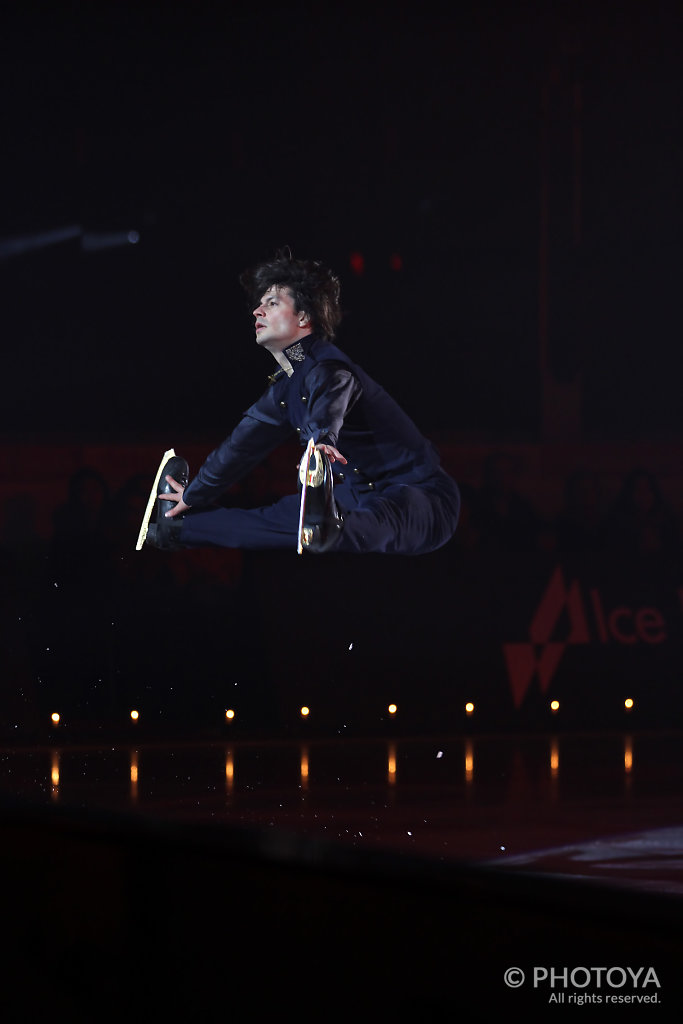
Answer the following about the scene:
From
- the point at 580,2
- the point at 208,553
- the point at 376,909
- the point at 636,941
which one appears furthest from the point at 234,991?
the point at 580,2

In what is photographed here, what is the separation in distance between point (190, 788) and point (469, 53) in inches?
139

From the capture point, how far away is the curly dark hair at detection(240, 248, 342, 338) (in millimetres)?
5723

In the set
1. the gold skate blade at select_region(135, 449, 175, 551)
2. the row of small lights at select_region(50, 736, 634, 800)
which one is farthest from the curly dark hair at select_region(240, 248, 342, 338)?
the row of small lights at select_region(50, 736, 634, 800)

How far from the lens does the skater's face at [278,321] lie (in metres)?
5.71

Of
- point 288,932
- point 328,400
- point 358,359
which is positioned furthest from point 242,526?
point 288,932

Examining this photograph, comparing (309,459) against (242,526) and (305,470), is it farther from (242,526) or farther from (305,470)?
(242,526)

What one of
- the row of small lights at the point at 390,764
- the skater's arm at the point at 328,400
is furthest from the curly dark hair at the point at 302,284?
the row of small lights at the point at 390,764

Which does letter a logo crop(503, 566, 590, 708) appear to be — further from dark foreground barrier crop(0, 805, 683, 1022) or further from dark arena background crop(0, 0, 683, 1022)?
dark foreground barrier crop(0, 805, 683, 1022)

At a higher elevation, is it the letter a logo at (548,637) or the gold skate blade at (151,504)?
the gold skate blade at (151,504)

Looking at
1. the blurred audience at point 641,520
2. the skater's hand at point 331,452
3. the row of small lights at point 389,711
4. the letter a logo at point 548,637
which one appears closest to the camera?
the skater's hand at point 331,452

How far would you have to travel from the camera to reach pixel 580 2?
19.5ft

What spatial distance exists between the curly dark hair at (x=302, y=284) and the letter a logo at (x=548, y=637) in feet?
5.30

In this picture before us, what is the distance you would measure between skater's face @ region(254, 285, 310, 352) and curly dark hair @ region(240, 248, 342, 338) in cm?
2

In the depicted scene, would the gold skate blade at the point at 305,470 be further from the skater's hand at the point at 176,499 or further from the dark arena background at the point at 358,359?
the skater's hand at the point at 176,499
